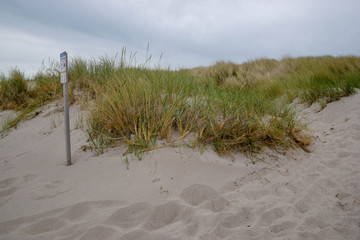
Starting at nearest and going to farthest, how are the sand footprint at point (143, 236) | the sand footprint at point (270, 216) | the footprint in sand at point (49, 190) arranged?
the sand footprint at point (143, 236) < the sand footprint at point (270, 216) < the footprint in sand at point (49, 190)

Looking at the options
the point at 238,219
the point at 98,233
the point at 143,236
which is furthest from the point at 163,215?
the point at 238,219

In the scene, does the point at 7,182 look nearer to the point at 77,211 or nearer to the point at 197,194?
the point at 77,211

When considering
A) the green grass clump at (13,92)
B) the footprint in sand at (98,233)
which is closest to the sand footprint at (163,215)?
the footprint in sand at (98,233)

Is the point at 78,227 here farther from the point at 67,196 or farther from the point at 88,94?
the point at 88,94

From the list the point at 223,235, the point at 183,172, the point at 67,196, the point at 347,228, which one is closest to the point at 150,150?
the point at 183,172

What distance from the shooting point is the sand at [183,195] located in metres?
1.92

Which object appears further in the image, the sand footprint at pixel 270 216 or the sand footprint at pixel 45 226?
the sand footprint at pixel 270 216

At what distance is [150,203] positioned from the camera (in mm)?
2209

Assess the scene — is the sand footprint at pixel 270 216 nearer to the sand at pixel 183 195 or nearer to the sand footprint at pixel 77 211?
the sand at pixel 183 195

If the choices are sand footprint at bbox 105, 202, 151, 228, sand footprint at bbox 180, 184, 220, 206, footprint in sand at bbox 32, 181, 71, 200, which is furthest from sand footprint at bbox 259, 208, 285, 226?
footprint in sand at bbox 32, 181, 71, 200

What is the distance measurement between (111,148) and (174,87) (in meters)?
1.30

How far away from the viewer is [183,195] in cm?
233

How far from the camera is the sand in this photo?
6.31 feet

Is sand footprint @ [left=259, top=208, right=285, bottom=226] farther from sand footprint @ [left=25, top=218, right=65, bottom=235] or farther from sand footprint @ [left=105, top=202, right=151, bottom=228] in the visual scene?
sand footprint @ [left=25, top=218, right=65, bottom=235]
